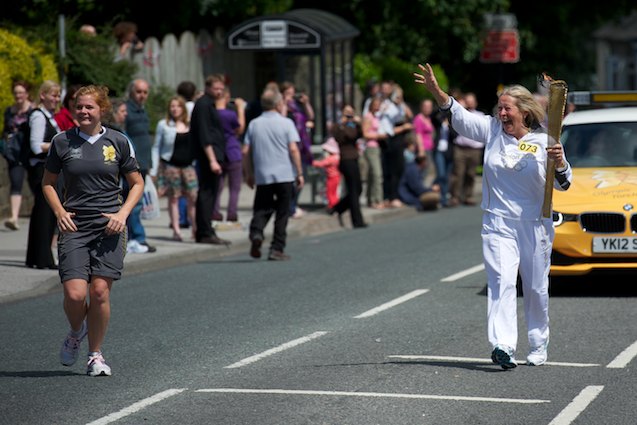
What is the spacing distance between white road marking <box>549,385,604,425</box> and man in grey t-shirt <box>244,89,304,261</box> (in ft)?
26.1

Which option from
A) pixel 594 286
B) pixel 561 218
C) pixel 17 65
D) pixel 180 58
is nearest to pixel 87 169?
pixel 561 218

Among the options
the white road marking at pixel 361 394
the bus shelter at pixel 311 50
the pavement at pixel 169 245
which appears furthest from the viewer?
the bus shelter at pixel 311 50

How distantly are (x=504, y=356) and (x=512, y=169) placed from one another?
3.81 ft

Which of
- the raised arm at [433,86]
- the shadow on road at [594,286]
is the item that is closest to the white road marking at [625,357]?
the raised arm at [433,86]

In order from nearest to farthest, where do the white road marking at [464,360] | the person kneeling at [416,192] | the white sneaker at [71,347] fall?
the white sneaker at [71,347]
the white road marking at [464,360]
the person kneeling at [416,192]

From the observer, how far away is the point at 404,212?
2361 cm

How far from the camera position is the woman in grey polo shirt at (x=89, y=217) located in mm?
9180

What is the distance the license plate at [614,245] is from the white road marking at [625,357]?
7.75 feet

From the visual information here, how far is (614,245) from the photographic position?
12.6 metres

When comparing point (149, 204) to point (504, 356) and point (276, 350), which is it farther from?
point (504, 356)

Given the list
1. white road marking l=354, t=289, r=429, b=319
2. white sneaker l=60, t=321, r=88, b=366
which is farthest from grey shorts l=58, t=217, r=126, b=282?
white road marking l=354, t=289, r=429, b=319

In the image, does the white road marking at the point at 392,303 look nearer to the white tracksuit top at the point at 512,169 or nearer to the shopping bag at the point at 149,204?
the white tracksuit top at the point at 512,169

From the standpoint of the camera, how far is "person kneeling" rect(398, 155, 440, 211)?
79.0 feet

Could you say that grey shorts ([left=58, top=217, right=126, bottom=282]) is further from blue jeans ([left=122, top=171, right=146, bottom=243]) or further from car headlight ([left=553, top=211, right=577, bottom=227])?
blue jeans ([left=122, top=171, right=146, bottom=243])
